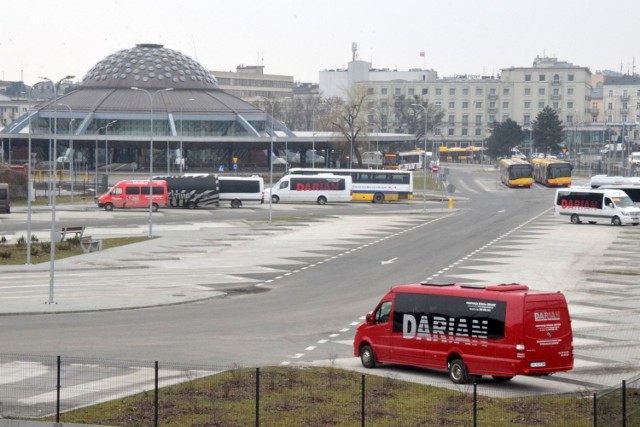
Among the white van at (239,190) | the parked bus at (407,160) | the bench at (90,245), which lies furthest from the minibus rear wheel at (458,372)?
the parked bus at (407,160)

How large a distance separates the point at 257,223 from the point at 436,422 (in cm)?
6069

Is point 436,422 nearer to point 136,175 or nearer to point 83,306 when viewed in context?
point 83,306

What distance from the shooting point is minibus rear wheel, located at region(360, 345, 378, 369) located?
98.4 ft

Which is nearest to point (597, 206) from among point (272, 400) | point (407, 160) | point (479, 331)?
point (479, 331)

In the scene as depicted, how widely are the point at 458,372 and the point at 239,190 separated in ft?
251

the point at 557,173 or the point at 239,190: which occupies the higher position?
the point at 557,173

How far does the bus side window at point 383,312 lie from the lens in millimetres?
29922

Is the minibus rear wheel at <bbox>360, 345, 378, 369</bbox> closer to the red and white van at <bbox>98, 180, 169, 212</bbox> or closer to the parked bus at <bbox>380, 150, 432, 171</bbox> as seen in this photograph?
the red and white van at <bbox>98, 180, 169, 212</bbox>

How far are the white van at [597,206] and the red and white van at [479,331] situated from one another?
54809mm

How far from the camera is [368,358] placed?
30109mm

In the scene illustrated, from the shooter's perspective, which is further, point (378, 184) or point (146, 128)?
point (146, 128)

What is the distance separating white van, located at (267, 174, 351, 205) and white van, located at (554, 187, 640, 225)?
1075 inches

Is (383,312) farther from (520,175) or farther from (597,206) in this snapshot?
(520,175)

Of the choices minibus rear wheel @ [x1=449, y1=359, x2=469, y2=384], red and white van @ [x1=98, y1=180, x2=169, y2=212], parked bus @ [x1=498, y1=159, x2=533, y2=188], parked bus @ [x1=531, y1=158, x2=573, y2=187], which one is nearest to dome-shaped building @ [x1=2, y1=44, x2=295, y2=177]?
parked bus @ [x1=498, y1=159, x2=533, y2=188]
